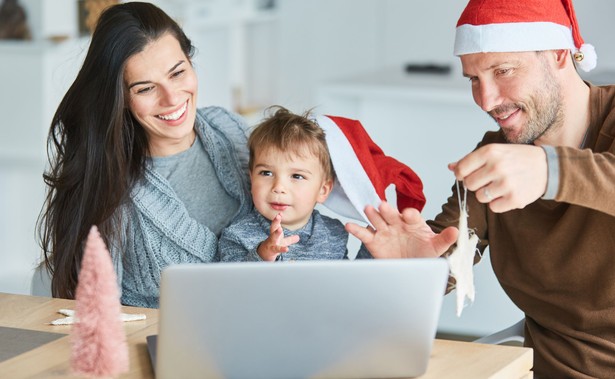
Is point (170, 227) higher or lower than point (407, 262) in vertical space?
lower

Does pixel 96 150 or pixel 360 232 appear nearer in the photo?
pixel 360 232

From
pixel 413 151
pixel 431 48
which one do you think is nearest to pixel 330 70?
pixel 431 48

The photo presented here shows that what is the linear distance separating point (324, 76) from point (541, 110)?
4.04m

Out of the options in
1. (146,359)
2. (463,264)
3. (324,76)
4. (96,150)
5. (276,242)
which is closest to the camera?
(146,359)

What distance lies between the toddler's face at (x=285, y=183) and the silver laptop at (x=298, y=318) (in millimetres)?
700

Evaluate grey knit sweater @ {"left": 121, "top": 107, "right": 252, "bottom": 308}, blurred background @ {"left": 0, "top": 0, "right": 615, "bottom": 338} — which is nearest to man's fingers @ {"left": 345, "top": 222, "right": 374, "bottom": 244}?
grey knit sweater @ {"left": 121, "top": 107, "right": 252, "bottom": 308}

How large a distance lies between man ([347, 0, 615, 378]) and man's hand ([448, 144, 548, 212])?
10.9 inches

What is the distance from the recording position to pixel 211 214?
2.23 m

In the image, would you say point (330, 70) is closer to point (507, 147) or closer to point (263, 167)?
point (263, 167)

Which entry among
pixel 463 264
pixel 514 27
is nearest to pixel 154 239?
pixel 463 264

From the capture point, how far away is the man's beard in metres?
1.91

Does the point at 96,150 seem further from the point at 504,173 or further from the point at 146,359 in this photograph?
the point at 504,173

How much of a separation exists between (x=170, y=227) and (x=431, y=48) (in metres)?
3.30

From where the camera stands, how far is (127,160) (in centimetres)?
216
